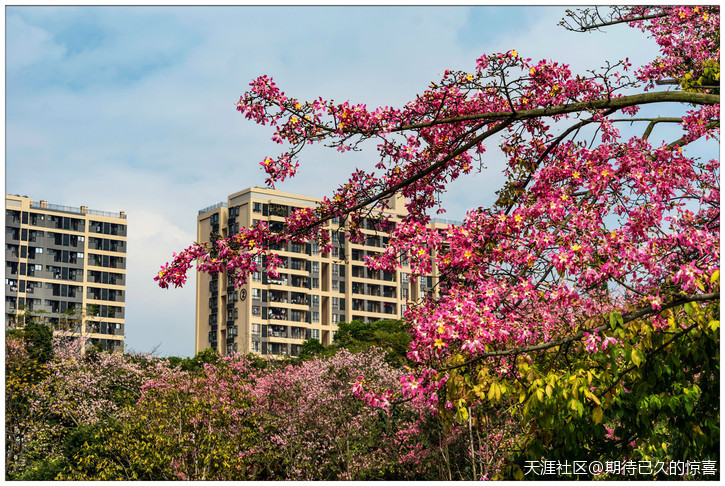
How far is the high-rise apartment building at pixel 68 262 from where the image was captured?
69.9m

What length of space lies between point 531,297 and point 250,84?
2973 millimetres

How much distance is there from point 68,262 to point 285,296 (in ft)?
71.3

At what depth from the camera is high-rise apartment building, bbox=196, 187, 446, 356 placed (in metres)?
70.3

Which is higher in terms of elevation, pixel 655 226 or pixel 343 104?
pixel 343 104

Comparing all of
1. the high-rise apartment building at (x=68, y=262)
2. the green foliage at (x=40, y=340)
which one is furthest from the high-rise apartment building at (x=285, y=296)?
the green foliage at (x=40, y=340)

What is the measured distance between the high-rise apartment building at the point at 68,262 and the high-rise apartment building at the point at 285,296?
8.27 m

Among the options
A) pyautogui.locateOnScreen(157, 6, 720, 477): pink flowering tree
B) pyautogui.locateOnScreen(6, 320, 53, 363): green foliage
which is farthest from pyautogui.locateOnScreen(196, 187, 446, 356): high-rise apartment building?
pyautogui.locateOnScreen(157, 6, 720, 477): pink flowering tree

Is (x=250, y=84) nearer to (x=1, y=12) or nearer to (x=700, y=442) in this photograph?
(x=1, y=12)

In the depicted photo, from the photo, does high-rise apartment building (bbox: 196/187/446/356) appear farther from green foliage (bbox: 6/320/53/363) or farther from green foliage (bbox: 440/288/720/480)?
green foliage (bbox: 440/288/720/480)

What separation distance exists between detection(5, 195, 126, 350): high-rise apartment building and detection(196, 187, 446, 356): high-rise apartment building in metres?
8.27

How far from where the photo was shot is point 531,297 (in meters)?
4.71

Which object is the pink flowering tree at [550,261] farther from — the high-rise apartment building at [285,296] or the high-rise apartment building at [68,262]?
the high-rise apartment building at [68,262]

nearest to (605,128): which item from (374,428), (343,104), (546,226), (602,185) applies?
(602,185)

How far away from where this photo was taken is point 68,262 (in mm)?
72875
